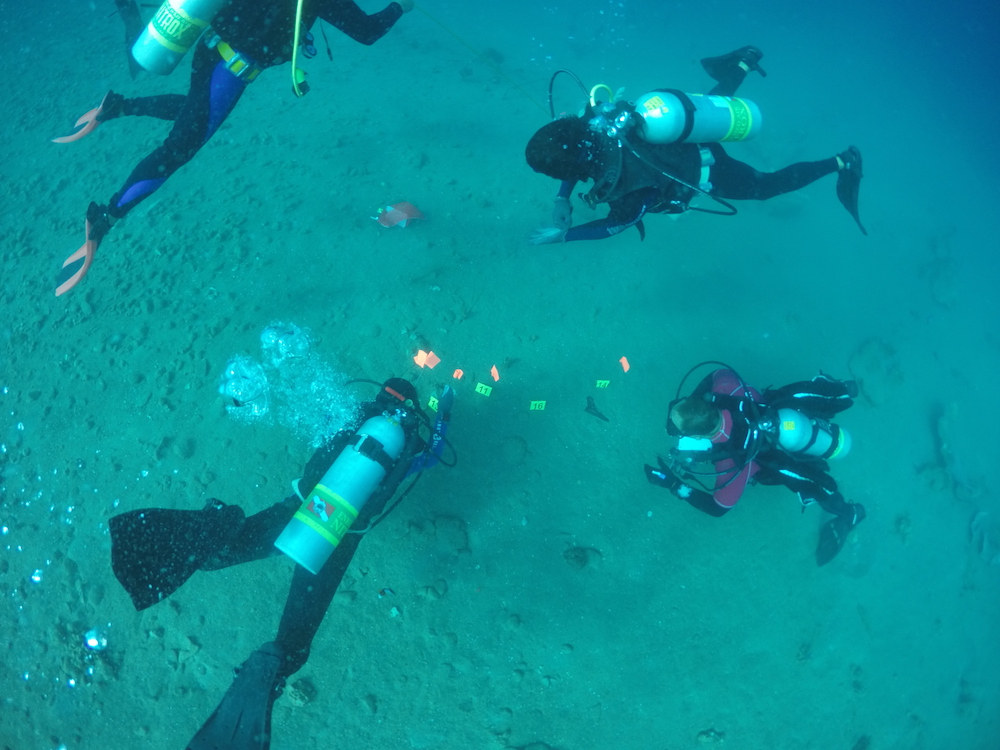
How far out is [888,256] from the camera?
1017cm

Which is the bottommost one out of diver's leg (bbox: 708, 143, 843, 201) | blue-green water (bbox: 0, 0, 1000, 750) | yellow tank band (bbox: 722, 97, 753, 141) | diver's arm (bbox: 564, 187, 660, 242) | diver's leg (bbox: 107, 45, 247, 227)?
blue-green water (bbox: 0, 0, 1000, 750)

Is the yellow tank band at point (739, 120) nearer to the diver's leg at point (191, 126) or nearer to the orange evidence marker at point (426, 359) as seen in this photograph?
the orange evidence marker at point (426, 359)

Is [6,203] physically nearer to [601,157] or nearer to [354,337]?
[354,337]

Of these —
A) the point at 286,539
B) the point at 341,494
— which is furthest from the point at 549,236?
the point at 286,539

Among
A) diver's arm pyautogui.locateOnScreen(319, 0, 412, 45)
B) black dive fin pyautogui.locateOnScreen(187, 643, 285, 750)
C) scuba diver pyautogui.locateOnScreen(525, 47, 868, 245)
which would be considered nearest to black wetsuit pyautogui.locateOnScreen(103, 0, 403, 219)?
diver's arm pyautogui.locateOnScreen(319, 0, 412, 45)

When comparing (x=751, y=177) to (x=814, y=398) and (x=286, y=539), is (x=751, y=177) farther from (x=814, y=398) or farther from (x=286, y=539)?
(x=286, y=539)

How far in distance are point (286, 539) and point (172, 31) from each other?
471 centimetres

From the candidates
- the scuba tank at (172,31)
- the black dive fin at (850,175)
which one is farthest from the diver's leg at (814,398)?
the scuba tank at (172,31)

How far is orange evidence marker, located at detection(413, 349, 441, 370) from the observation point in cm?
529

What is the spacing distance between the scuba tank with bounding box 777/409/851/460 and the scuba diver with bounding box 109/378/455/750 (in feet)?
11.4

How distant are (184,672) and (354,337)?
3871mm

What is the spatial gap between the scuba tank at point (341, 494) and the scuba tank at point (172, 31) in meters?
3.96

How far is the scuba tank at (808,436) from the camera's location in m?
4.33

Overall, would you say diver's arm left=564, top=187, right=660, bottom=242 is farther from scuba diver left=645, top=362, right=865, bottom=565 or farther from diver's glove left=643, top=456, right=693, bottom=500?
diver's glove left=643, top=456, right=693, bottom=500
